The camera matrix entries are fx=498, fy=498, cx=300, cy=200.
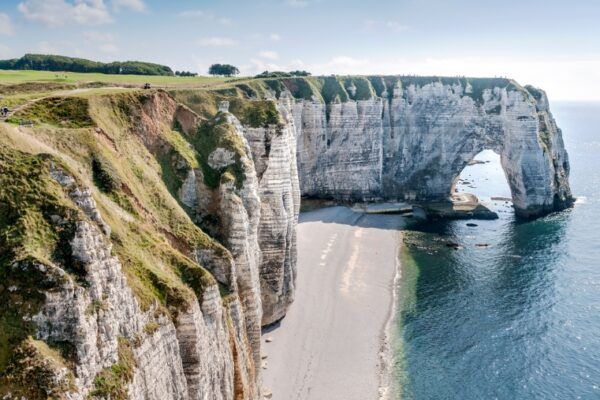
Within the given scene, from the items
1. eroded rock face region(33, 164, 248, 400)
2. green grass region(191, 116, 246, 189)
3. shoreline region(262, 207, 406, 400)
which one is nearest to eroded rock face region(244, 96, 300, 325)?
shoreline region(262, 207, 406, 400)

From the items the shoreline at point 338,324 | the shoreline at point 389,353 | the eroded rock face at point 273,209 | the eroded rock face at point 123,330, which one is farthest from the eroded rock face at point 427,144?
the eroded rock face at point 123,330

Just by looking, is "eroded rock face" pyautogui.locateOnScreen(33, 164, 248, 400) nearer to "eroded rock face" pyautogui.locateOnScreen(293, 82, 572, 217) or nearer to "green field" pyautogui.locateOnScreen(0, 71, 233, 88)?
"green field" pyautogui.locateOnScreen(0, 71, 233, 88)

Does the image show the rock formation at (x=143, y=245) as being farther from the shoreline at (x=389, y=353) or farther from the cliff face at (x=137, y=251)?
the shoreline at (x=389, y=353)

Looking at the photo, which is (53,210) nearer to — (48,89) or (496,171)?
(48,89)

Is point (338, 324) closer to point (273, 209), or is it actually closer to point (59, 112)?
point (273, 209)

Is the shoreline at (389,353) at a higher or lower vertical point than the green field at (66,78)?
lower

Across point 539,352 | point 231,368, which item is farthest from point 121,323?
point 539,352

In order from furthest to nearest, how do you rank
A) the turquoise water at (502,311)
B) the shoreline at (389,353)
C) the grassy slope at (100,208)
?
1. the turquoise water at (502,311)
2. the shoreline at (389,353)
3. the grassy slope at (100,208)

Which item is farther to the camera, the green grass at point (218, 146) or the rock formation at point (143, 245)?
the green grass at point (218, 146)
